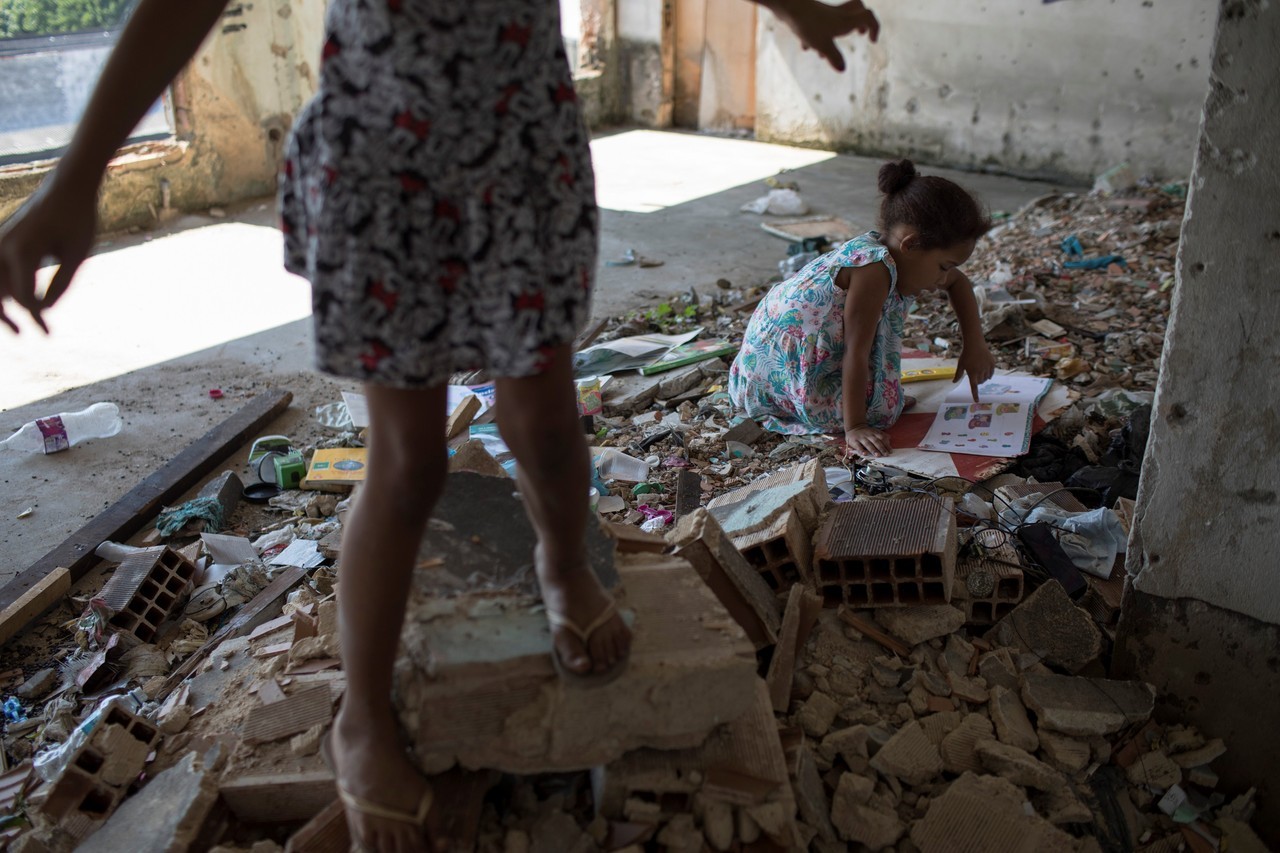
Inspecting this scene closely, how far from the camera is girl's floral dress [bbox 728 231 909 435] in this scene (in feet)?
12.0

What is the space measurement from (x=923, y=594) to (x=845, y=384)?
128 cm

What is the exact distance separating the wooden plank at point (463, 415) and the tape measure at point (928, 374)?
5.87ft

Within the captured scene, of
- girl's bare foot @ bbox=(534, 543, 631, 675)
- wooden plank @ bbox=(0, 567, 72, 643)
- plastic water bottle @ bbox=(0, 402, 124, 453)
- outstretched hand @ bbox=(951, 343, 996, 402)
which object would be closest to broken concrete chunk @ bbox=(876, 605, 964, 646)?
girl's bare foot @ bbox=(534, 543, 631, 675)

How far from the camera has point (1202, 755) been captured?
7.58 ft

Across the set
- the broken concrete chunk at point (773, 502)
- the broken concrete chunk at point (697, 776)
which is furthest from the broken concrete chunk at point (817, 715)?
the broken concrete chunk at point (773, 502)

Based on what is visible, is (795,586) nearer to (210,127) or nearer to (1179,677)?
(1179,677)

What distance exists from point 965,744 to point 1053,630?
42 centimetres

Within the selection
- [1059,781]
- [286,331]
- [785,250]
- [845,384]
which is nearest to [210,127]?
[286,331]

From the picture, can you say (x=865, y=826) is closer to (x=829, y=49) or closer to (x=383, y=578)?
(x=383, y=578)

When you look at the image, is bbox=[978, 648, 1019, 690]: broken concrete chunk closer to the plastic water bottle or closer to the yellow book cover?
the yellow book cover

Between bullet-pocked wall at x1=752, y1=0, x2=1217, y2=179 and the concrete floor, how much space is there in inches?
18.6

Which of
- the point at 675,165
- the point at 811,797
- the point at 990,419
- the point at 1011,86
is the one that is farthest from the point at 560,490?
the point at 1011,86

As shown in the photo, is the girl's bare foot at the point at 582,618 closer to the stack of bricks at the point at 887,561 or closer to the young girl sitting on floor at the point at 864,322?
the stack of bricks at the point at 887,561

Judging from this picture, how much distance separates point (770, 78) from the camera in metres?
9.85
